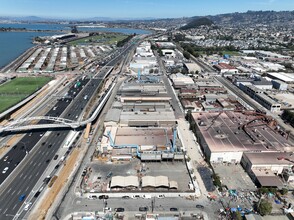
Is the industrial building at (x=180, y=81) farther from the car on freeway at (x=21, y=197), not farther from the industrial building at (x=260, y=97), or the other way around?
the car on freeway at (x=21, y=197)

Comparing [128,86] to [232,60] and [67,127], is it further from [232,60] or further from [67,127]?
[232,60]

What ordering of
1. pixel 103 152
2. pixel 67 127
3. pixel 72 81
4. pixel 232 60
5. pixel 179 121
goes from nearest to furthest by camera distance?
pixel 103 152, pixel 67 127, pixel 179 121, pixel 72 81, pixel 232 60

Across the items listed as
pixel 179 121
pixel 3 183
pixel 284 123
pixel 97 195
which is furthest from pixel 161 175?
pixel 284 123

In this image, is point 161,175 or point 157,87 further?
point 157,87

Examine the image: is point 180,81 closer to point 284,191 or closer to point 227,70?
point 227,70

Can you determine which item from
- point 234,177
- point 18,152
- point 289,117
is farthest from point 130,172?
point 289,117

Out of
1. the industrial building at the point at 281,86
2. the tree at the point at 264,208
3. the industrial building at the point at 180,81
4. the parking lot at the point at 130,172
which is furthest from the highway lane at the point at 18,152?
the industrial building at the point at 281,86

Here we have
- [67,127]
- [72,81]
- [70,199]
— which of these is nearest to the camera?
[70,199]
